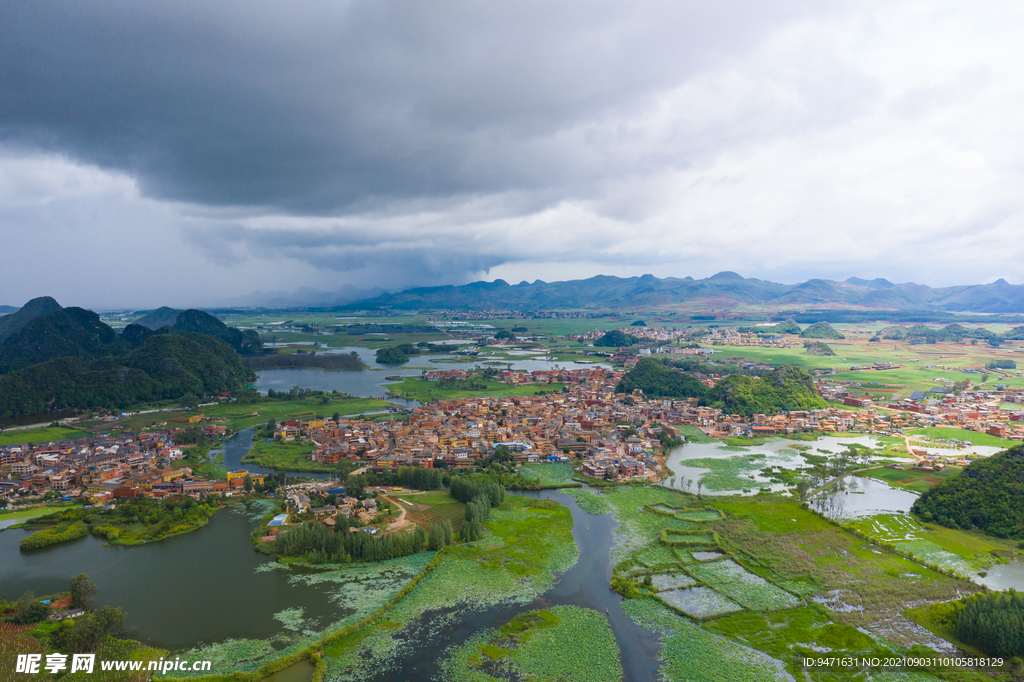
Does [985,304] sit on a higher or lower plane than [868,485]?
higher

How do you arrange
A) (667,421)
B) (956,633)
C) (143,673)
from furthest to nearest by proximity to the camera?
(667,421)
(956,633)
(143,673)

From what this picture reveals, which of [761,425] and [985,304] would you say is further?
[985,304]

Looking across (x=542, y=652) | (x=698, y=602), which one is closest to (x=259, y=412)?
(x=542, y=652)

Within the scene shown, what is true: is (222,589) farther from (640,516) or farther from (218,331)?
(218,331)

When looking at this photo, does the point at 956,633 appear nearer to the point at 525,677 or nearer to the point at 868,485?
the point at 525,677

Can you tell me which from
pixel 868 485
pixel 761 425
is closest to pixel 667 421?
pixel 761 425
